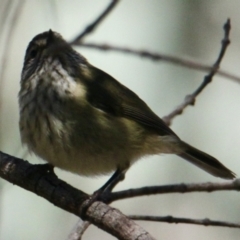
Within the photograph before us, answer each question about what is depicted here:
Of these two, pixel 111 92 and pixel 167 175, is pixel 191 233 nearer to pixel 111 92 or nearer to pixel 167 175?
pixel 167 175

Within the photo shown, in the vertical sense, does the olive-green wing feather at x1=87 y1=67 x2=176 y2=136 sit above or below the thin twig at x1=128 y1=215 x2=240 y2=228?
above

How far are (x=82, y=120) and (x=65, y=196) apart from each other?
0.67 metres

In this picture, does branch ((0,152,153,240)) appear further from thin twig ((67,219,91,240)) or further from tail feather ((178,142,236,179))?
tail feather ((178,142,236,179))

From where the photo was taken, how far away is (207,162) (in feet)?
15.5

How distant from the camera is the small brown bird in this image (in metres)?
4.10

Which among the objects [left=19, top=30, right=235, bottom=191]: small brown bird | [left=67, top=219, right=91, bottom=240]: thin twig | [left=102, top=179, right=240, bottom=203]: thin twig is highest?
[left=19, top=30, right=235, bottom=191]: small brown bird

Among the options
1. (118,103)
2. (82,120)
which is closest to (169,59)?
(82,120)

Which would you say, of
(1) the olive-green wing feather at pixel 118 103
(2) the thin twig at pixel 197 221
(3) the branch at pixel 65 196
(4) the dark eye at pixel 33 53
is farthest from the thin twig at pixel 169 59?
(4) the dark eye at pixel 33 53

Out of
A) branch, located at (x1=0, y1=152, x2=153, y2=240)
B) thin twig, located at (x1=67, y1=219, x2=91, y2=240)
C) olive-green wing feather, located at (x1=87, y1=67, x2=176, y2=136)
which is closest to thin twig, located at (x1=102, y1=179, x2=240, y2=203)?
branch, located at (x1=0, y1=152, x2=153, y2=240)

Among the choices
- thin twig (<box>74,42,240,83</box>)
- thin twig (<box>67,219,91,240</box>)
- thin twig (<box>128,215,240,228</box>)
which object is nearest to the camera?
thin twig (<box>74,42,240,83</box>)

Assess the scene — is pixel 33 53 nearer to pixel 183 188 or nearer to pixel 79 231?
pixel 79 231

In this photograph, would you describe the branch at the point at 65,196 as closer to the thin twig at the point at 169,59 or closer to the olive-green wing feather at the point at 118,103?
the olive-green wing feather at the point at 118,103

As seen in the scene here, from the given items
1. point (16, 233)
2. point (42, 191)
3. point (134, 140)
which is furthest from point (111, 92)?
point (16, 233)

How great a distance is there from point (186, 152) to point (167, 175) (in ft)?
6.81
